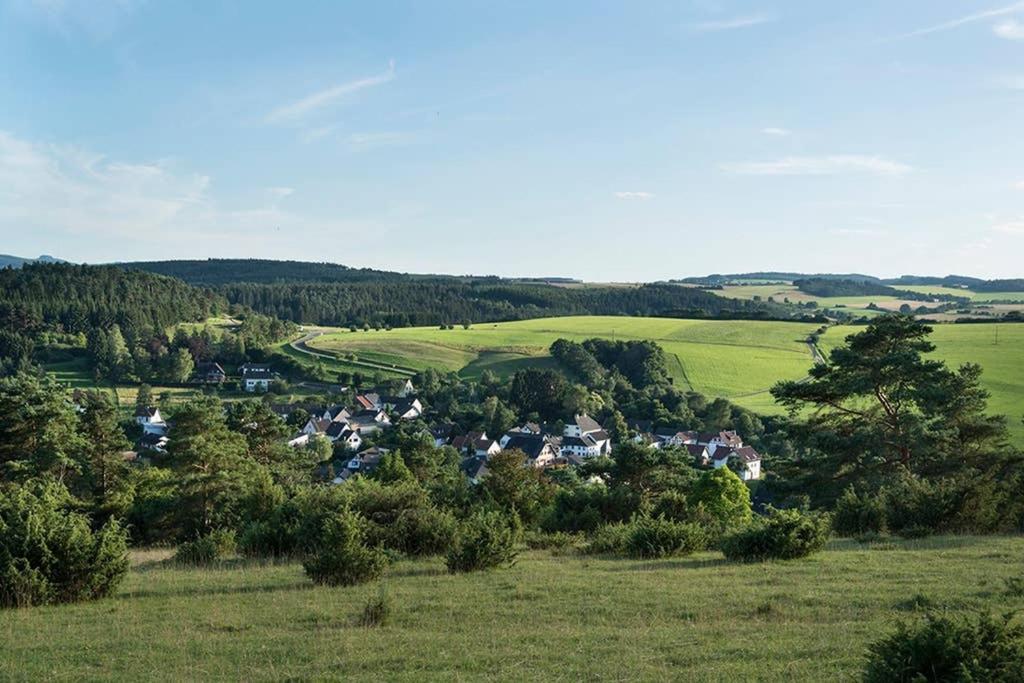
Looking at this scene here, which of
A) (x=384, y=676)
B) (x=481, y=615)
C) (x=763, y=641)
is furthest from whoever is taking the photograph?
(x=481, y=615)

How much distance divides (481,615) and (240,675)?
321cm

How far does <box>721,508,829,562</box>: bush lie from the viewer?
13.6m

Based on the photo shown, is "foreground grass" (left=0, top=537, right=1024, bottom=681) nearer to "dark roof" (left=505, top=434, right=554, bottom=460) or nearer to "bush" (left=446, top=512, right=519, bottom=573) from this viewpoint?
"bush" (left=446, top=512, right=519, bottom=573)

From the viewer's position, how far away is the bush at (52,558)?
10680 millimetres

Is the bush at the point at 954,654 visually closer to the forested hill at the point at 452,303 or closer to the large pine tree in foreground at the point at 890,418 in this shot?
the large pine tree in foreground at the point at 890,418

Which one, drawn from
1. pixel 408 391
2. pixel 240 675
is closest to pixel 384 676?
pixel 240 675

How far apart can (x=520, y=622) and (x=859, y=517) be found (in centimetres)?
1124

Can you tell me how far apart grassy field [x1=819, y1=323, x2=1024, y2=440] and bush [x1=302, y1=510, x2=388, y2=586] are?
54420 millimetres

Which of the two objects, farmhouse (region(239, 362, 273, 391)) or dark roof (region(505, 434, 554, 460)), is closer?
dark roof (region(505, 434, 554, 460))

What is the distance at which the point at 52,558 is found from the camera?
11008 millimetres

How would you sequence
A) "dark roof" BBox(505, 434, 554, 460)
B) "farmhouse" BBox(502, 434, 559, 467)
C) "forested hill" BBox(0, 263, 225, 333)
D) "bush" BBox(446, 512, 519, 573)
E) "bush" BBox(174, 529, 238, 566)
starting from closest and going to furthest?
"bush" BBox(446, 512, 519, 573), "bush" BBox(174, 529, 238, 566), "farmhouse" BBox(502, 434, 559, 467), "dark roof" BBox(505, 434, 554, 460), "forested hill" BBox(0, 263, 225, 333)

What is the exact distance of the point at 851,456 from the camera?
24266 millimetres

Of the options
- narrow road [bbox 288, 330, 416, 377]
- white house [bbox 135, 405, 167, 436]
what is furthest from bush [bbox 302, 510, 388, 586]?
narrow road [bbox 288, 330, 416, 377]

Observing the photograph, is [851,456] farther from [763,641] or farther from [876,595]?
[763,641]
